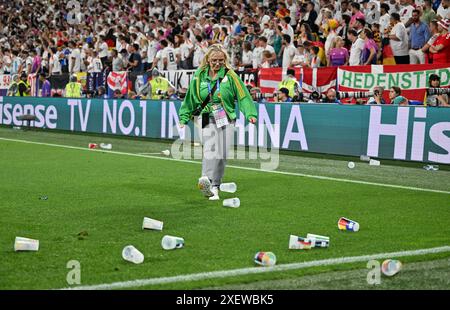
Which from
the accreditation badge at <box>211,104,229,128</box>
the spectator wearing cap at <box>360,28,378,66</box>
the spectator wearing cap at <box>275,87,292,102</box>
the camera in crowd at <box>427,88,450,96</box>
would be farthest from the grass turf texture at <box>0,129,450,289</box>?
the spectator wearing cap at <box>360,28,378,66</box>

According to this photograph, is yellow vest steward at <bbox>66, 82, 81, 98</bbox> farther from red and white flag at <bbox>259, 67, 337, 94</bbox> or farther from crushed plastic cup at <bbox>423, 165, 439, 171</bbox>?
crushed plastic cup at <bbox>423, 165, 439, 171</bbox>

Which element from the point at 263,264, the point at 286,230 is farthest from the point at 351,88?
the point at 263,264

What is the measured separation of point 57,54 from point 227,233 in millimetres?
25243

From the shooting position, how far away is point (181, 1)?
30.0 metres

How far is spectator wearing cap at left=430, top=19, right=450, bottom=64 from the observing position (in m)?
17.4

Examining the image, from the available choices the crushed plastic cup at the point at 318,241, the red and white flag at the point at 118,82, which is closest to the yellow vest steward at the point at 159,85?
the red and white flag at the point at 118,82

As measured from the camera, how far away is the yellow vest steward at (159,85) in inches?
907

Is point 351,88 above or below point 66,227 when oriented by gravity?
above

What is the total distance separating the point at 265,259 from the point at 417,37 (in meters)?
13.5

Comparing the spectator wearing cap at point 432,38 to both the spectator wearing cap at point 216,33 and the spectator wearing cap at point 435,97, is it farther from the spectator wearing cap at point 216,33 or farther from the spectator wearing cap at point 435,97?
the spectator wearing cap at point 216,33

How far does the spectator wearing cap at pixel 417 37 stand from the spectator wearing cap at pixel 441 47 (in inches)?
30.6

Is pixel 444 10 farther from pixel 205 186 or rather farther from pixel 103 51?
pixel 103 51

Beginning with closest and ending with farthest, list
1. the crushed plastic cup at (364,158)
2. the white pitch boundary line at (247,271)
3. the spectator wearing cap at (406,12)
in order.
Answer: the white pitch boundary line at (247,271)
the crushed plastic cup at (364,158)
the spectator wearing cap at (406,12)
